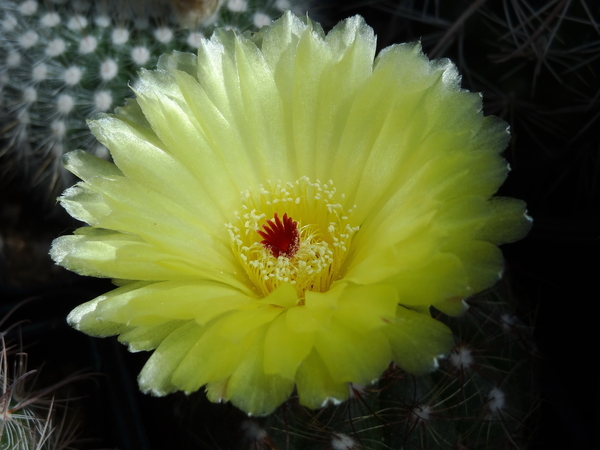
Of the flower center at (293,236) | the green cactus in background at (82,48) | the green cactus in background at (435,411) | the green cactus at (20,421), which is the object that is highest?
the green cactus in background at (82,48)

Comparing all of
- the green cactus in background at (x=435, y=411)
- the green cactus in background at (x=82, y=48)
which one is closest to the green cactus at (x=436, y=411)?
the green cactus in background at (x=435, y=411)

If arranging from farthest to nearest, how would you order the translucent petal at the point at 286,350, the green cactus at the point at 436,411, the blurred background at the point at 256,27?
the blurred background at the point at 256,27 < the green cactus at the point at 436,411 < the translucent petal at the point at 286,350

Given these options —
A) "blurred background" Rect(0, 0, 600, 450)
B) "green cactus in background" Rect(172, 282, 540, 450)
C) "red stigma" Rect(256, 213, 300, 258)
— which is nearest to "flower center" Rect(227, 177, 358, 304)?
"red stigma" Rect(256, 213, 300, 258)

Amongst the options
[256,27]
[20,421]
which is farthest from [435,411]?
[256,27]

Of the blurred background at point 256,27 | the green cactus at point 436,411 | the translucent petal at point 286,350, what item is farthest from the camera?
the blurred background at point 256,27

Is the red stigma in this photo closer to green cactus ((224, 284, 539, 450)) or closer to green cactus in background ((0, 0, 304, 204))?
green cactus ((224, 284, 539, 450))

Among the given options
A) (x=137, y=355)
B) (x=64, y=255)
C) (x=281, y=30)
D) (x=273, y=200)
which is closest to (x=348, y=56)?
(x=281, y=30)

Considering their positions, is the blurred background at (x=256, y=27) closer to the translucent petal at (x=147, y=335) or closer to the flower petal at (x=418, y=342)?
the translucent petal at (x=147, y=335)
